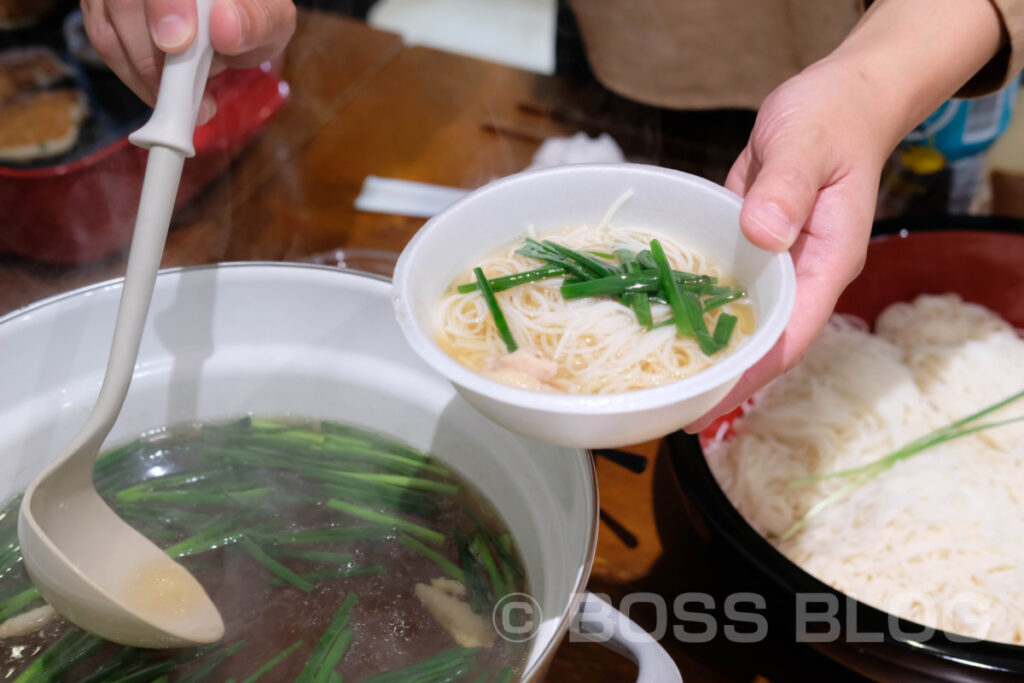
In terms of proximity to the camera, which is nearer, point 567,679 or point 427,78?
point 567,679

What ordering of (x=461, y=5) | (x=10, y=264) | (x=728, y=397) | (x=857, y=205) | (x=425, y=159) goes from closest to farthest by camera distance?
1. (x=728, y=397)
2. (x=857, y=205)
3. (x=10, y=264)
4. (x=425, y=159)
5. (x=461, y=5)

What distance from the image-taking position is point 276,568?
110cm

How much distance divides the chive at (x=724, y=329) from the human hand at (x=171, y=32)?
79 centimetres

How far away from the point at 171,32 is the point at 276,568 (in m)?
0.75

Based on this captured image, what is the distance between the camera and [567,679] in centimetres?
115

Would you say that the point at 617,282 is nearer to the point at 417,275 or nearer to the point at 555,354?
the point at 555,354

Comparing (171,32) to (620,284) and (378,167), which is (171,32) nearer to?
(620,284)

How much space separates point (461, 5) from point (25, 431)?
405cm

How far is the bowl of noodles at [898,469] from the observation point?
102 cm

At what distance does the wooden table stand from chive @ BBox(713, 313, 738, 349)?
0.51 metres

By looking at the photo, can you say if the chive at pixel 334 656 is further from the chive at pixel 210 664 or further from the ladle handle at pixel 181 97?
the ladle handle at pixel 181 97

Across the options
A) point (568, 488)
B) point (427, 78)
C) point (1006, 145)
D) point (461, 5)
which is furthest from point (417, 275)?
point (461, 5)

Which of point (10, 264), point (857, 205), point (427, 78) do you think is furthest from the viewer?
point (427, 78)

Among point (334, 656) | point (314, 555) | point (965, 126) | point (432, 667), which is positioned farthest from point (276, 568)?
point (965, 126)
